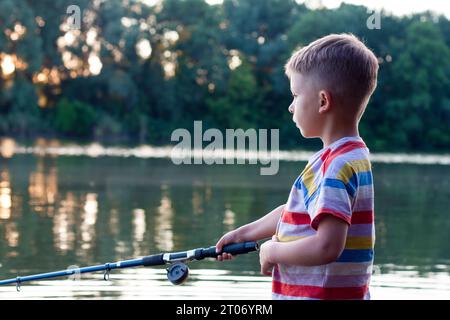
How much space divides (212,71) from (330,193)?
191 ft

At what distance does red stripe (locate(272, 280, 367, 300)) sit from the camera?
224 centimetres

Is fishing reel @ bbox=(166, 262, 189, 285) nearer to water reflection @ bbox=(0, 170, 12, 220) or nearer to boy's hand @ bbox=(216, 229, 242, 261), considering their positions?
boy's hand @ bbox=(216, 229, 242, 261)

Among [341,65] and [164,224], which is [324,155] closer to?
[341,65]

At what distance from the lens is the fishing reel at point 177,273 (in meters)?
2.74

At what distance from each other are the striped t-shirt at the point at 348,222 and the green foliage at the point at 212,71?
51.2 metres

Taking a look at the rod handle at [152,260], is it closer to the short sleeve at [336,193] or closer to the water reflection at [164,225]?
the short sleeve at [336,193]

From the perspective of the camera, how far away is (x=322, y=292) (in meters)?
2.24

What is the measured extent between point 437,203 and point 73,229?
26.8ft

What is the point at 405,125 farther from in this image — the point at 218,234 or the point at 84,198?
the point at 218,234

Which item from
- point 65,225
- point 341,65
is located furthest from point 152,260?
point 65,225

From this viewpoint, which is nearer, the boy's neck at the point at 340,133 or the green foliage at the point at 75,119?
the boy's neck at the point at 340,133

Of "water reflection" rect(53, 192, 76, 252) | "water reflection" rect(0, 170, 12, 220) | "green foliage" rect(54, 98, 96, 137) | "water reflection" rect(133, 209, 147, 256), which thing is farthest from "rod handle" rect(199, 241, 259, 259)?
"green foliage" rect(54, 98, 96, 137)

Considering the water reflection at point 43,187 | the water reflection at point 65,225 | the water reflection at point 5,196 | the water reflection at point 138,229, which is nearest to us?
the water reflection at point 138,229

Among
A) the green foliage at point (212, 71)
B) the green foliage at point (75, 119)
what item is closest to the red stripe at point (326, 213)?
the green foliage at point (212, 71)
